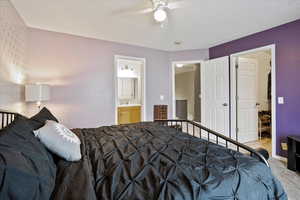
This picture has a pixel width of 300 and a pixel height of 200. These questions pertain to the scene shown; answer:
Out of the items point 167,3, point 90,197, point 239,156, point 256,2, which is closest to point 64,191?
point 90,197

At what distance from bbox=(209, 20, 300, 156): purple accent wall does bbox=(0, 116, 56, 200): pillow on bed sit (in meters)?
3.56

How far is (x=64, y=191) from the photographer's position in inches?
30.7

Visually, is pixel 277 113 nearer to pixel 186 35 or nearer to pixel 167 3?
pixel 186 35

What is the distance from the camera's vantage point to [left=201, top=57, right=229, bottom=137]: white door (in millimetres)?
3900

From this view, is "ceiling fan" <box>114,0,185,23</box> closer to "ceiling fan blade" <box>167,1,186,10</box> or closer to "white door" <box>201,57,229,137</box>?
"ceiling fan blade" <box>167,1,186,10</box>

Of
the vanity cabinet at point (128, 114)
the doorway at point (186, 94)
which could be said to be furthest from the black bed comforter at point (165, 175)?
the doorway at point (186, 94)

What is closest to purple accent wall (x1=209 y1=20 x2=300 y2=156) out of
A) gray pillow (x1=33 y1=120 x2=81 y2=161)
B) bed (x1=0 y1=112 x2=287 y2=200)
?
bed (x1=0 y1=112 x2=287 y2=200)

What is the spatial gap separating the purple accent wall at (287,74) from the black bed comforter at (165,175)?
239 centimetres

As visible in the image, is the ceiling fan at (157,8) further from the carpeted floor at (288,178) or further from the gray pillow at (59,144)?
the carpeted floor at (288,178)

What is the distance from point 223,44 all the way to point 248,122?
6.53ft

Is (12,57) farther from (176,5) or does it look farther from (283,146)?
(283,146)

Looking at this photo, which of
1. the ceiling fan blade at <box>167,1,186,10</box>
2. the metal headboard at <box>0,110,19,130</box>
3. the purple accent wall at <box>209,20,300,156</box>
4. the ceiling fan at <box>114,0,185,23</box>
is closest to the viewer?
the metal headboard at <box>0,110,19,130</box>

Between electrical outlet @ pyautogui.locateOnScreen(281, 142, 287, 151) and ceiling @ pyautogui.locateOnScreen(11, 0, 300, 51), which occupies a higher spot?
ceiling @ pyautogui.locateOnScreen(11, 0, 300, 51)

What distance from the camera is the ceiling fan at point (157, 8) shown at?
82.4 inches
